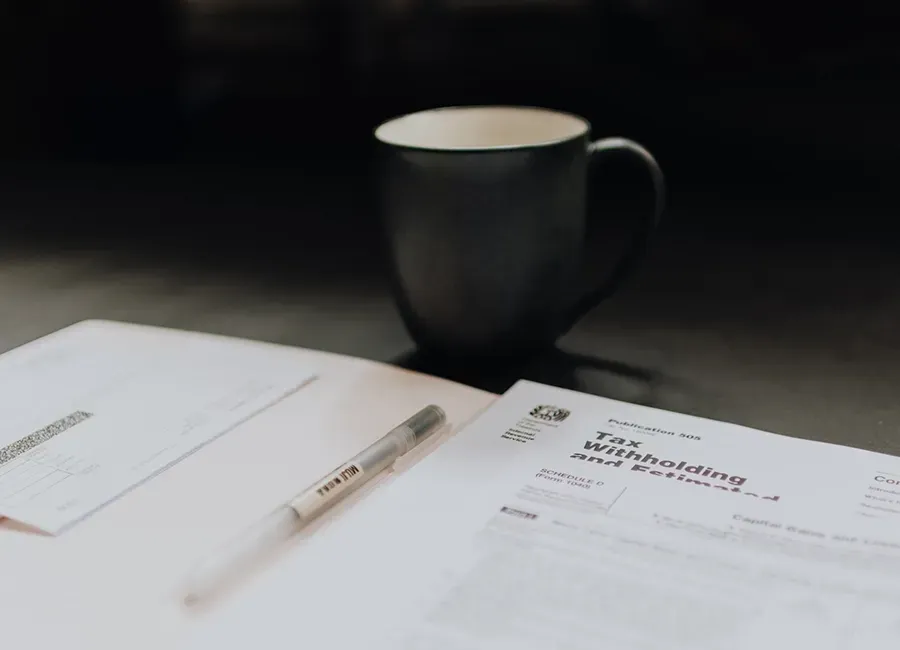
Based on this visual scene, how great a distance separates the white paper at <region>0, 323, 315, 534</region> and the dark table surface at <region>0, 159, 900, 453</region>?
0.06m

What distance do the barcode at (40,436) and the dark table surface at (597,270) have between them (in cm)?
16

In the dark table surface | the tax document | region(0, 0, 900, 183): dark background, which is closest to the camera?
the tax document

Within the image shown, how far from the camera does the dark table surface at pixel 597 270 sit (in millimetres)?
572

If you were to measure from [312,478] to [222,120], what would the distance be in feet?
2.15

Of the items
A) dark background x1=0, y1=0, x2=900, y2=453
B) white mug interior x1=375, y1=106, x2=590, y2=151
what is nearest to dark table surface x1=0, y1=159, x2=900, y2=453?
dark background x1=0, y1=0, x2=900, y2=453

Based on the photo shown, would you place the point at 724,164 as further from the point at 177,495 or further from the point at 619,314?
the point at 177,495

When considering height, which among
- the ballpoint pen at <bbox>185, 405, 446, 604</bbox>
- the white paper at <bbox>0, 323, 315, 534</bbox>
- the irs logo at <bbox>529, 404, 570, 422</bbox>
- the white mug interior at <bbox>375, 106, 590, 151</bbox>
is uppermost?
the white mug interior at <bbox>375, 106, 590, 151</bbox>

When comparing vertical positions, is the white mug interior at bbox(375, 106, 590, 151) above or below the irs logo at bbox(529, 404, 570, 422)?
above

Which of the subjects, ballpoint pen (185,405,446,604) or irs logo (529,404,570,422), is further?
irs logo (529,404,570,422)

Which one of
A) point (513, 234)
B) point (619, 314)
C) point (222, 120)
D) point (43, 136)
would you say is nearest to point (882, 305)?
point (619, 314)

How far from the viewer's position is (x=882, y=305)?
2.26ft

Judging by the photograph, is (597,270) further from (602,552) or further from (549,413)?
(602,552)

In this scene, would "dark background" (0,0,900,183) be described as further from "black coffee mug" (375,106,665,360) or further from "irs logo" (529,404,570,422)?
"irs logo" (529,404,570,422)

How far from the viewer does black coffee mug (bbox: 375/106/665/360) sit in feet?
1.71
